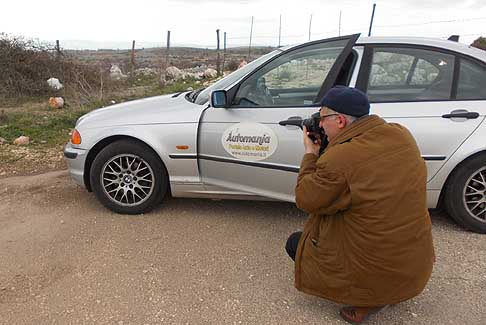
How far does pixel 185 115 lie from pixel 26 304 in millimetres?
1888

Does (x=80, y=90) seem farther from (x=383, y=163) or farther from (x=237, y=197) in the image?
(x=383, y=163)

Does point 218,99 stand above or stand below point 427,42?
below

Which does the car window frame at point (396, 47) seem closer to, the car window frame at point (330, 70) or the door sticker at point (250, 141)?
the car window frame at point (330, 70)

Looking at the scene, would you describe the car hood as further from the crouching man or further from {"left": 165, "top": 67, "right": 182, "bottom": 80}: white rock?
{"left": 165, "top": 67, "right": 182, "bottom": 80}: white rock

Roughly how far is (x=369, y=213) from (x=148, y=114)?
7.70 feet

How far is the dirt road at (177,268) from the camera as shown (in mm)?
2477

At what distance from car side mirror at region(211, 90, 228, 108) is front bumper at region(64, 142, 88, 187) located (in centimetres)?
135

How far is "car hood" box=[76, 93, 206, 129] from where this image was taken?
3.57 metres

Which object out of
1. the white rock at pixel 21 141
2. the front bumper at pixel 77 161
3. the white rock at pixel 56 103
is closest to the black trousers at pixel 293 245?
the front bumper at pixel 77 161

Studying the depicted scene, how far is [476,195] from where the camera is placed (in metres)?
3.37

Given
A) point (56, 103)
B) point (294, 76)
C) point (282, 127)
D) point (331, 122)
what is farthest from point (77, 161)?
point (56, 103)

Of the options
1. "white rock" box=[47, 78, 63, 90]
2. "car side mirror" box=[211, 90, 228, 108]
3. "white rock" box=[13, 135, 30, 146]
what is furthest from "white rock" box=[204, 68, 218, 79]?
"car side mirror" box=[211, 90, 228, 108]

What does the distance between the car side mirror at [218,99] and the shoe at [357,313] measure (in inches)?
74.1

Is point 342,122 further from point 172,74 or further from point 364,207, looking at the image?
point 172,74
